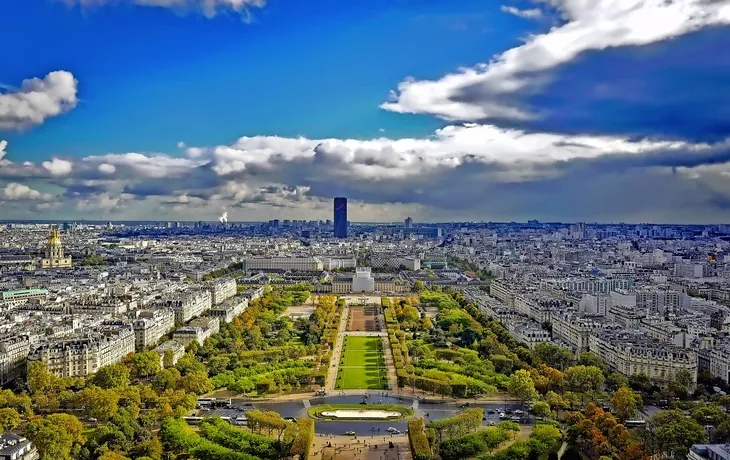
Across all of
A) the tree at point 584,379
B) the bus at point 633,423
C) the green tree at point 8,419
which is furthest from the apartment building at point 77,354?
the bus at point 633,423

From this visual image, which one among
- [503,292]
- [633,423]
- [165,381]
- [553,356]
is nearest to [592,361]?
[553,356]

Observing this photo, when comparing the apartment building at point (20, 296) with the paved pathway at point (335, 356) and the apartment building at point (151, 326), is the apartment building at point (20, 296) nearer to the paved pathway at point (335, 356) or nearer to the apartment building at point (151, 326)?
the apartment building at point (151, 326)

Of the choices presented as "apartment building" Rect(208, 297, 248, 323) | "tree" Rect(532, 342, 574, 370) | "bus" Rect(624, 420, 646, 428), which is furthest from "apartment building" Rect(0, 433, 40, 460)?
"apartment building" Rect(208, 297, 248, 323)

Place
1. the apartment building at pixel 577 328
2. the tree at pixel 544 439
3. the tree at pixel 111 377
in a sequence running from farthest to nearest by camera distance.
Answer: the apartment building at pixel 577 328, the tree at pixel 111 377, the tree at pixel 544 439

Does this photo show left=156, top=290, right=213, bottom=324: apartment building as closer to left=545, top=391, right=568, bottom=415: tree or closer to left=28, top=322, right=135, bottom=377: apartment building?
left=28, top=322, right=135, bottom=377: apartment building

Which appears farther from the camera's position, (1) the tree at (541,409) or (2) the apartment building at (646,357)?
(2) the apartment building at (646,357)

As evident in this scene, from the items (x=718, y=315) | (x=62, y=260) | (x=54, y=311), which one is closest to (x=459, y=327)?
(x=718, y=315)
